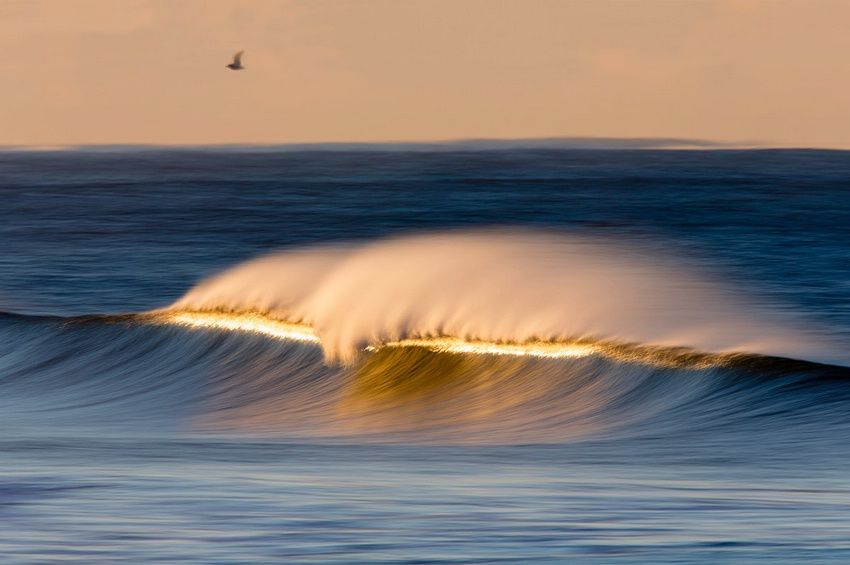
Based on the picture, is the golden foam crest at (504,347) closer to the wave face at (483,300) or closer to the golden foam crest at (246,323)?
the wave face at (483,300)

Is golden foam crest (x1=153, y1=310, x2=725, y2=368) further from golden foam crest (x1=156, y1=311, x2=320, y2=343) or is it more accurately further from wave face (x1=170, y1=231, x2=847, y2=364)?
wave face (x1=170, y1=231, x2=847, y2=364)

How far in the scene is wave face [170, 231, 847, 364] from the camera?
17.4 m

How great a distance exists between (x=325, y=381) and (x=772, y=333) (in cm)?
569

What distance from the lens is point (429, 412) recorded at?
14.6 meters

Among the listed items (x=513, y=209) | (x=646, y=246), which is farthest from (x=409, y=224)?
(x=646, y=246)

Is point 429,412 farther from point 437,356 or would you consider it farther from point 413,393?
point 437,356

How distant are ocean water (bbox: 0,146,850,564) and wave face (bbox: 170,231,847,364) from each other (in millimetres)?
52

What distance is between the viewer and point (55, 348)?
20.9m

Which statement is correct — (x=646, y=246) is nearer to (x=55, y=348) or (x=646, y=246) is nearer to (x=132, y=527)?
(x=55, y=348)

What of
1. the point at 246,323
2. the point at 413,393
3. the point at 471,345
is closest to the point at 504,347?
the point at 471,345

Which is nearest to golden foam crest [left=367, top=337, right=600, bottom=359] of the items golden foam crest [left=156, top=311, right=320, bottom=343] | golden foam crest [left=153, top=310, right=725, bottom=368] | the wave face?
golden foam crest [left=153, top=310, right=725, bottom=368]

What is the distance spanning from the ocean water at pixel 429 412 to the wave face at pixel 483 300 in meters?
0.05

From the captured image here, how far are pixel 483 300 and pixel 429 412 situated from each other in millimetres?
4115

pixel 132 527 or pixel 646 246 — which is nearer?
pixel 132 527
